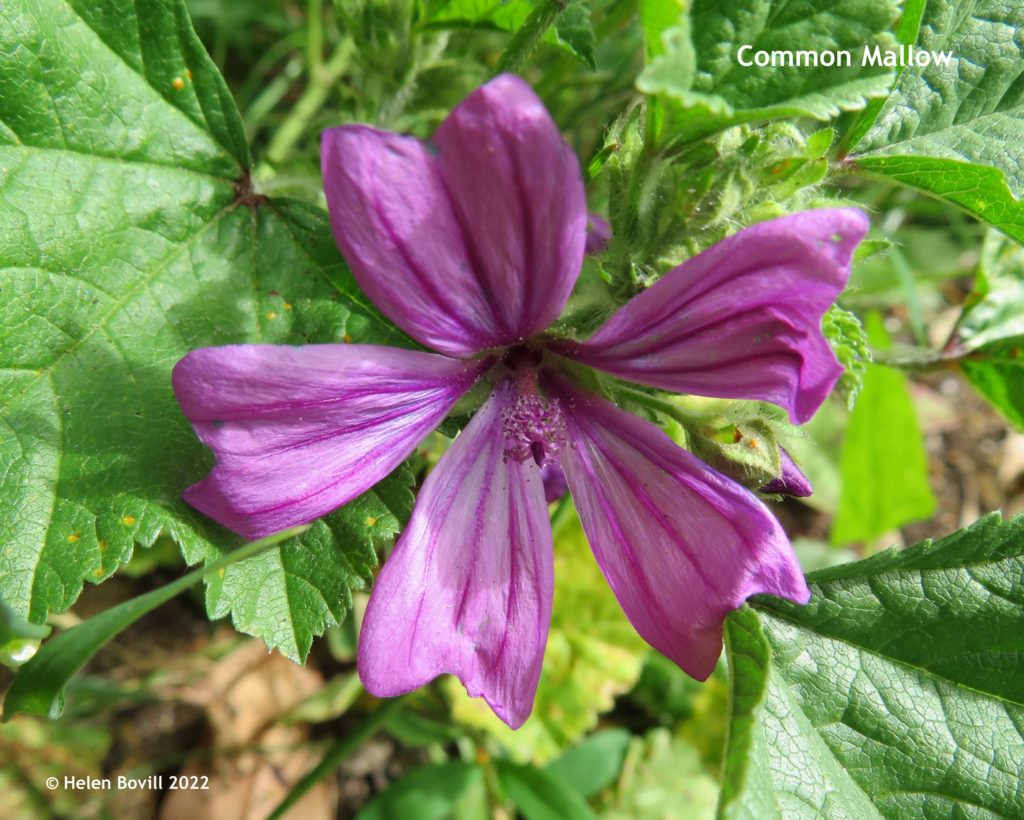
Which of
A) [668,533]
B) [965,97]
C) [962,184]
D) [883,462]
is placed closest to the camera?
[668,533]

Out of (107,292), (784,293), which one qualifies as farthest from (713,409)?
(107,292)

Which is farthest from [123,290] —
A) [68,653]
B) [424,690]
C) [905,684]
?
[424,690]

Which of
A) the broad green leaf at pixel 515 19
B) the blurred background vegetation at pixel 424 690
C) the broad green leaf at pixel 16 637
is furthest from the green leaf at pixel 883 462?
the broad green leaf at pixel 16 637

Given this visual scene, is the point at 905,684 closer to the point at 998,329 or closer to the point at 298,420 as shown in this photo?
the point at 298,420

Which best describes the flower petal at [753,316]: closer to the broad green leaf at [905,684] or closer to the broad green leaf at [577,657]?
the broad green leaf at [905,684]

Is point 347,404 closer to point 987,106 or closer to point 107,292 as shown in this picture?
point 107,292

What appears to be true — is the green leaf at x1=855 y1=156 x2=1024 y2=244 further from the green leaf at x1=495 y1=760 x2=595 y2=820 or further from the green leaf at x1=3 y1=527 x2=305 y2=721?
the green leaf at x1=495 y1=760 x2=595 y2=820
